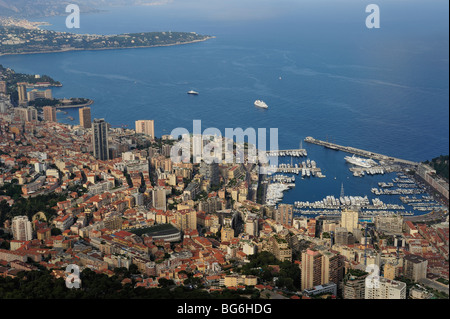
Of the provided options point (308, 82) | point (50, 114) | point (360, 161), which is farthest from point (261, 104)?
point (50, 114)

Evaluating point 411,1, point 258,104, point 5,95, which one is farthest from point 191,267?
point 411,1

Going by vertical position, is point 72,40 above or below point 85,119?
above

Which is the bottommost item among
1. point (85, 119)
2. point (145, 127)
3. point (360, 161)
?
point (360, 161)

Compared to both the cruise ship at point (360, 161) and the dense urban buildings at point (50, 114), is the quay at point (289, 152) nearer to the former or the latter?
the cruise ship at point (360, 161)

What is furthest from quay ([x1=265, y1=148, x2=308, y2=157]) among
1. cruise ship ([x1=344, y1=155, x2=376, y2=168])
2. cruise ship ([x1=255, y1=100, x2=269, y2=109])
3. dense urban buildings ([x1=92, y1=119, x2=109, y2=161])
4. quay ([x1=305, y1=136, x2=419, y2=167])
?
cruise ship ([x1=255, y1=100, x2=269, y2=109])

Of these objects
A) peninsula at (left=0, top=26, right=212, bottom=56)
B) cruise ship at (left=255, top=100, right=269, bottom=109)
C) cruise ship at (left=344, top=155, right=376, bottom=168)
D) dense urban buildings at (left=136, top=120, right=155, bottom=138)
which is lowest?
cruise ship at (left=344, top=155, right=376, bottom=168)

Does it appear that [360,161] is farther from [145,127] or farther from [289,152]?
[145,127]

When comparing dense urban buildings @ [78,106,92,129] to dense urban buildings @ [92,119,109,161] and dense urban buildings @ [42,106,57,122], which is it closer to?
dense urban buildings @ [42,106,57,122]
